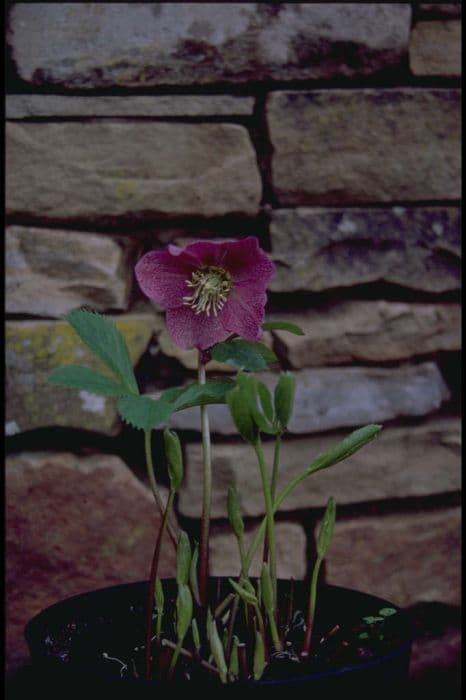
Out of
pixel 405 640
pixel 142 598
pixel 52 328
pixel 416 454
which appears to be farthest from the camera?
pixel 416 454

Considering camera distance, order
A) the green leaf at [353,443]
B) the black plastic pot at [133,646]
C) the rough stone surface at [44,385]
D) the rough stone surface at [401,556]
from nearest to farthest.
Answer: the black plastic pot at [133,646] → the green leaf at [353,443] → the rough stone surface at [44,385] → the rough stone surface at [401,556]

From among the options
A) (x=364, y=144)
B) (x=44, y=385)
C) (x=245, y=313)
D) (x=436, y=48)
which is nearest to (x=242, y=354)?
(x=245, y=313)

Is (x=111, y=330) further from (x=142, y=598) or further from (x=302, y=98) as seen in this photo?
(x=302, y=98)

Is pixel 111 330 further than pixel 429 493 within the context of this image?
No

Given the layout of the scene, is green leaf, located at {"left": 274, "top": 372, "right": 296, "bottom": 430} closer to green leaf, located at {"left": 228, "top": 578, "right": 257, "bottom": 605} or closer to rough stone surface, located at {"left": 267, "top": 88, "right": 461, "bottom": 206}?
green leaf, located at {"left": 228, "top": 578, "right": 257, "bottom": 605}

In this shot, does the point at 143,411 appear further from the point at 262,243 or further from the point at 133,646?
the point at 262,243

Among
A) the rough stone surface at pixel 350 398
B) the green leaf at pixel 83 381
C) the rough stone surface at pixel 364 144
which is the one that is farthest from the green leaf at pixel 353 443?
the rough stone surface at pixel 364 144

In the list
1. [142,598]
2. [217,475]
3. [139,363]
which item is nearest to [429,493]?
[217,475]

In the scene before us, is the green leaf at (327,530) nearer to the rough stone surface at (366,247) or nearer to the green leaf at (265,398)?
the green leaf at (265,398)
